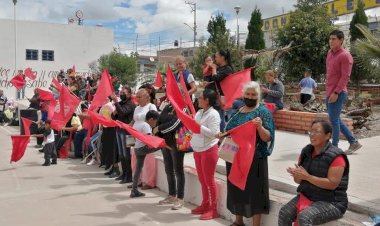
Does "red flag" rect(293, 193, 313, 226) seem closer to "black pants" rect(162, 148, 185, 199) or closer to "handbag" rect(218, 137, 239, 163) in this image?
"handbag" rect(218, 137, 239, 163)

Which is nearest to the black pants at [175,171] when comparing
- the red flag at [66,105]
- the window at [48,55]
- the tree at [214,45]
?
the red flag at [66,105]

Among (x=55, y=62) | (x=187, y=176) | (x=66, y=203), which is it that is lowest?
(x=66, y=203)

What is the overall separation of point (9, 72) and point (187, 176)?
3375cm

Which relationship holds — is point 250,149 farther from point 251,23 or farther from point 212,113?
point 251,23

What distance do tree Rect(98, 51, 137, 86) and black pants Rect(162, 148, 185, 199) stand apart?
32200mm

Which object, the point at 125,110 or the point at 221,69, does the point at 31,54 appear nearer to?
the point at 125,110

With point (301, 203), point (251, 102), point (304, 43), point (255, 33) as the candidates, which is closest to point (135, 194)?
point (251, 102)

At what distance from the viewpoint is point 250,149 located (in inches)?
190

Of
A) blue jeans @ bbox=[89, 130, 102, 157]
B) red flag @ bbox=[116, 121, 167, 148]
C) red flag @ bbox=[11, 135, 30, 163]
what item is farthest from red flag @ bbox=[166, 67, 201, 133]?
red flag @ bbox=[11, 135, 30, 163]

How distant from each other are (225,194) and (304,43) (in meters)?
17.6

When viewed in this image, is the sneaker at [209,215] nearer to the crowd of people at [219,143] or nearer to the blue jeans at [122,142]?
the crowd of people at [219,143]

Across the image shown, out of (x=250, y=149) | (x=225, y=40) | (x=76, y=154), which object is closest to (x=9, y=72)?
(x=225, y=40)

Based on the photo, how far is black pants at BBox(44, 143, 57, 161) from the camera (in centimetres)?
1019

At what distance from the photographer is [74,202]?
6.86 metres
